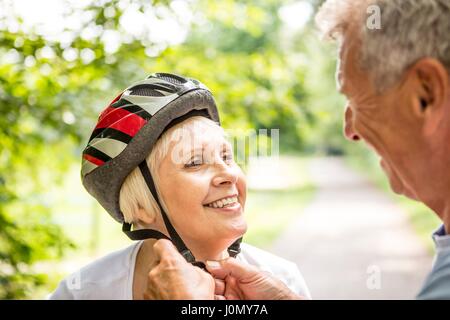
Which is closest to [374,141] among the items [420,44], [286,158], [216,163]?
[420,44]

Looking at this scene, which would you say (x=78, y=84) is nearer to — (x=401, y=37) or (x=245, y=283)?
(x=245, y=283)

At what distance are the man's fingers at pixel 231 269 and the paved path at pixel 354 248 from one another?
4.04 meters

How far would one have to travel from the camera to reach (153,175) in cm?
174

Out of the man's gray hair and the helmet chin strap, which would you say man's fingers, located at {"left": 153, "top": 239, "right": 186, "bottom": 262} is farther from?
the man's gray hair

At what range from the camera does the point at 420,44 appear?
43.1 inches

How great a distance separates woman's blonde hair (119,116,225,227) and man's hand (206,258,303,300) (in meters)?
0.33

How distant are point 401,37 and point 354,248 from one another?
368 inches

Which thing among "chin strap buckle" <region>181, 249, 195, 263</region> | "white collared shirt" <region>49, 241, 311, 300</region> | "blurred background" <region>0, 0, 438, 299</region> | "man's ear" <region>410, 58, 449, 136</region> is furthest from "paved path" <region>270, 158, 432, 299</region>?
"man's ear" <region>410, 58, 449, 136</region>

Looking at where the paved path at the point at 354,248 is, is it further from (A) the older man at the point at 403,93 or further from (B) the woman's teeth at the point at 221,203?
(A) the older man at the point at 403,93

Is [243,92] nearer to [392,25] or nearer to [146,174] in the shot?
[146,174]

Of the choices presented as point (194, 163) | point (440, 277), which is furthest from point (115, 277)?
point (440, 277)

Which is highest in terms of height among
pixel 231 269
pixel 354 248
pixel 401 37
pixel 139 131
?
pixel 401 37

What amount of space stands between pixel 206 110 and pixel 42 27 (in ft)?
5.28

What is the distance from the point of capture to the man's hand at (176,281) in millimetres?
1351
